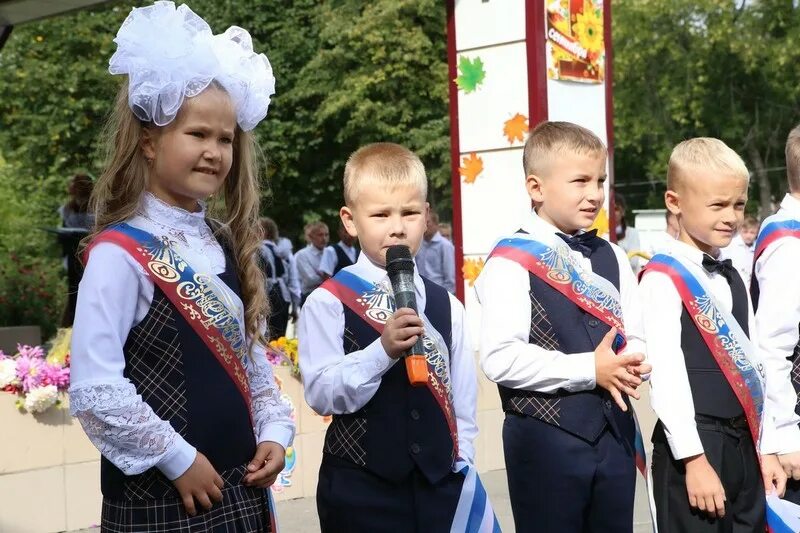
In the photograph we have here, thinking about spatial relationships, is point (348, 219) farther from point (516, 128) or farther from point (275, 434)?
point (516, 128)

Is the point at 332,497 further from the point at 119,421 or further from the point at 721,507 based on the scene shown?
the point at 721,507

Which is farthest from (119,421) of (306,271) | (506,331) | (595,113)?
(306,271)

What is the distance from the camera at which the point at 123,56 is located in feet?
9.59

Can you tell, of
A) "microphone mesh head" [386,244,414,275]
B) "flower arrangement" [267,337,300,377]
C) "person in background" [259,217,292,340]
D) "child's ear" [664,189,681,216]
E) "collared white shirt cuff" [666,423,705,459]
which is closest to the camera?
"microphone mesh head" [386,244,414,275]

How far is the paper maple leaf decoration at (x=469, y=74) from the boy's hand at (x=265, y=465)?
522 cm

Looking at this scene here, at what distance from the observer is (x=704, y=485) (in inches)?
149

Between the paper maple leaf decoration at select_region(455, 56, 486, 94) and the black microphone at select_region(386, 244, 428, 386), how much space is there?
474 centimetres

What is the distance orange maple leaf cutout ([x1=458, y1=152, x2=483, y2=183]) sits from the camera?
7.88 metres

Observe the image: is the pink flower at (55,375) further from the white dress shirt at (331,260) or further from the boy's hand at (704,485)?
the white dress shirt at (331,260)

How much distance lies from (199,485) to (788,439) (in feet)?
7.63

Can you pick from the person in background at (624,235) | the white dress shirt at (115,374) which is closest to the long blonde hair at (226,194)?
the white dress shirt at (115,374)

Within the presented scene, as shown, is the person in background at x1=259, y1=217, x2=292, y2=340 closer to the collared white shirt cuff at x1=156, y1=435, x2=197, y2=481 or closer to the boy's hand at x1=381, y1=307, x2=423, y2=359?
the boy's hand at x1=381, y1=307, x2=423, y2=359

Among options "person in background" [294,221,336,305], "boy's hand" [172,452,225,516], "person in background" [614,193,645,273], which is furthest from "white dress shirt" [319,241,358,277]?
"boy's hand" [172,452,225,516]

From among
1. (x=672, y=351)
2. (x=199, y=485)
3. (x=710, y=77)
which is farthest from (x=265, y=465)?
(x=710, y=77)
